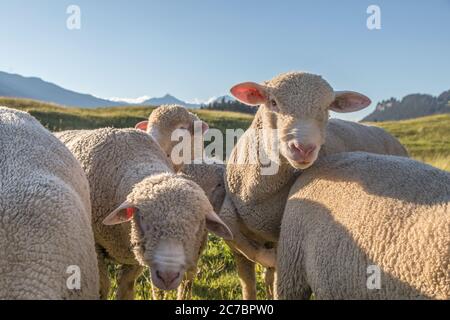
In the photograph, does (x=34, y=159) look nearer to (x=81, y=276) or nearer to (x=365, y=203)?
(x=81, y=276)

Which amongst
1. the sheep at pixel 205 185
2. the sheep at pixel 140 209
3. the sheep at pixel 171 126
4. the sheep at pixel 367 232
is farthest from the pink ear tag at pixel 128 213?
the sheep at pixel 171 126

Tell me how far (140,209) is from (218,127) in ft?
113

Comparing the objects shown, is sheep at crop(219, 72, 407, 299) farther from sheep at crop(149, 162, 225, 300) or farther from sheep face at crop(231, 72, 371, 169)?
sheep at crop(149, 162, 225, 300)

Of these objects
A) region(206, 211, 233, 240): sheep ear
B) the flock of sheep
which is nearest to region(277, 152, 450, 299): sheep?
the flock of sheep

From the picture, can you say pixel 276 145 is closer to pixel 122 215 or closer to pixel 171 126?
pixel 122 215

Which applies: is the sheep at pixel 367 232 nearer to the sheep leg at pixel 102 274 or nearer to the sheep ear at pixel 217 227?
the sheep ear at pixel 217 227

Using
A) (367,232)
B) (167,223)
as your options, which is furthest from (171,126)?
(367,232)

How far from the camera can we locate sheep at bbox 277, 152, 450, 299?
9.55 ft

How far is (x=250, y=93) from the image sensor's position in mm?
A: 4723
